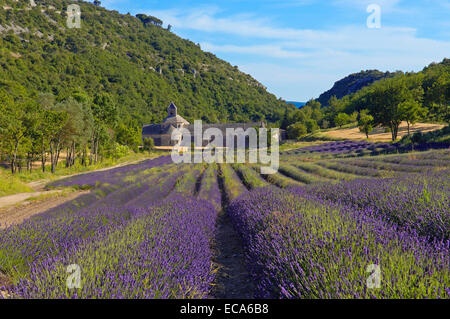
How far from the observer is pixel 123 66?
269 feet

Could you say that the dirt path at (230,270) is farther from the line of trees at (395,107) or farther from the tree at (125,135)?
the tree at (125,135)

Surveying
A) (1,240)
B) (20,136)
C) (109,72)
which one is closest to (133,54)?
(109,72)

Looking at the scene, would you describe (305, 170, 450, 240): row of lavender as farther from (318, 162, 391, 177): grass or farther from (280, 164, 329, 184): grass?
(280, 164, 329, 184): grass

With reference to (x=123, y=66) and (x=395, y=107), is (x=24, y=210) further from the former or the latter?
(x=123, y=66)

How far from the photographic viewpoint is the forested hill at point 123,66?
56688 millimetres

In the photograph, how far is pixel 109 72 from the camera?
242ft

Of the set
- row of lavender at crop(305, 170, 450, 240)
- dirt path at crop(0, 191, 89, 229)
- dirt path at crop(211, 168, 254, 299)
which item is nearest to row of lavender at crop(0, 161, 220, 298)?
dirt path at crop(211, 168, 254, 299)

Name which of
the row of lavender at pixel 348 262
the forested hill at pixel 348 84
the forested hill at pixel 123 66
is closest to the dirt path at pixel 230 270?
the row of lavender at pixel 348 262

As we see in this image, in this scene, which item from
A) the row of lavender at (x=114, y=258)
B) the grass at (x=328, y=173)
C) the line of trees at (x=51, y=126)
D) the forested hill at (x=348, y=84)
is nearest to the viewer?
the row of lavender at (x=114, y=258)

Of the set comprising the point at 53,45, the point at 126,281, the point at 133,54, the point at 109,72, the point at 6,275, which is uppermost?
the point at 133,54

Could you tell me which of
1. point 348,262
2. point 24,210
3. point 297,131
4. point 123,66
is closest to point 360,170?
point 348,262
